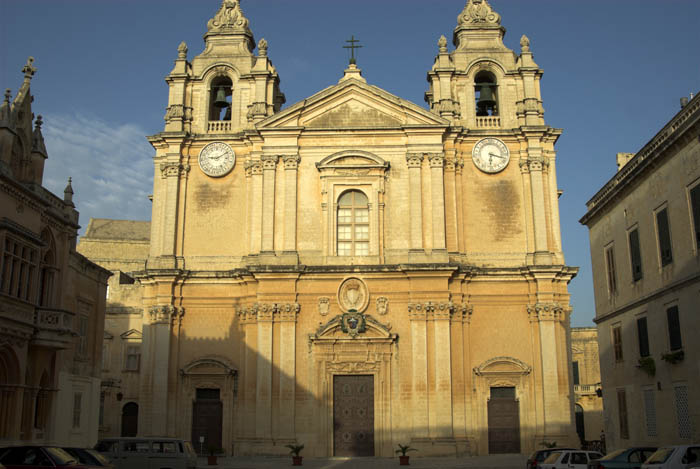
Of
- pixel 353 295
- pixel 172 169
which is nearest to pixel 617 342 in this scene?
pixel 353 295

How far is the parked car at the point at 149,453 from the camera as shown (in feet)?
62.2

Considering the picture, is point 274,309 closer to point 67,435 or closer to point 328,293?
point 328,293

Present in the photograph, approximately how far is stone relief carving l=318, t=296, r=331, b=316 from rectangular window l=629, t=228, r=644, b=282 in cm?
1212

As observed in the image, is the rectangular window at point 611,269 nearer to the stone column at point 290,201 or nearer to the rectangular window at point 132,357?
the stone column at point 290,201

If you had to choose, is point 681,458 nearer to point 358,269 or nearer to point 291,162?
point 358,269

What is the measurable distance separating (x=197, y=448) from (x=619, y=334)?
16690mm

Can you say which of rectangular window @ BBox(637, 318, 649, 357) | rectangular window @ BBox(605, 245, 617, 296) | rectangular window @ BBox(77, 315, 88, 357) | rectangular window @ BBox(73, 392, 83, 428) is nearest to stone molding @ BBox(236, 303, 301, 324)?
rectangular window @ BBox(77, 315, 88, 357)

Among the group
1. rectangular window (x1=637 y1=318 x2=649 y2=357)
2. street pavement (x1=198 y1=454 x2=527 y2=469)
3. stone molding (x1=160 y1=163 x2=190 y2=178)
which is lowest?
street pavement (x1=198 y1=454 x2=527 y2=469)

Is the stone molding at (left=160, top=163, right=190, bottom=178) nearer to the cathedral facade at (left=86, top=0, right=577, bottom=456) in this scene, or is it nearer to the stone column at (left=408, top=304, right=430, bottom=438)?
the cathedral facade at (left=86, top=0, right=577, bottom=456)

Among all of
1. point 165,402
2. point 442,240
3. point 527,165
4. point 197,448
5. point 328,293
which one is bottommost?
point 197,448

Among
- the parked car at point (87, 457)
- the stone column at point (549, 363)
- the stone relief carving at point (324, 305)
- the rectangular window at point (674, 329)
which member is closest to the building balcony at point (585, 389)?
the stone column at point (549, 363)

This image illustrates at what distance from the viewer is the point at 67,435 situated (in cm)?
2416

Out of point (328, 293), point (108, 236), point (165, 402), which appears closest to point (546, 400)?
point (328, 293)

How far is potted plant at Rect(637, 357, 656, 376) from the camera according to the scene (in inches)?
818
